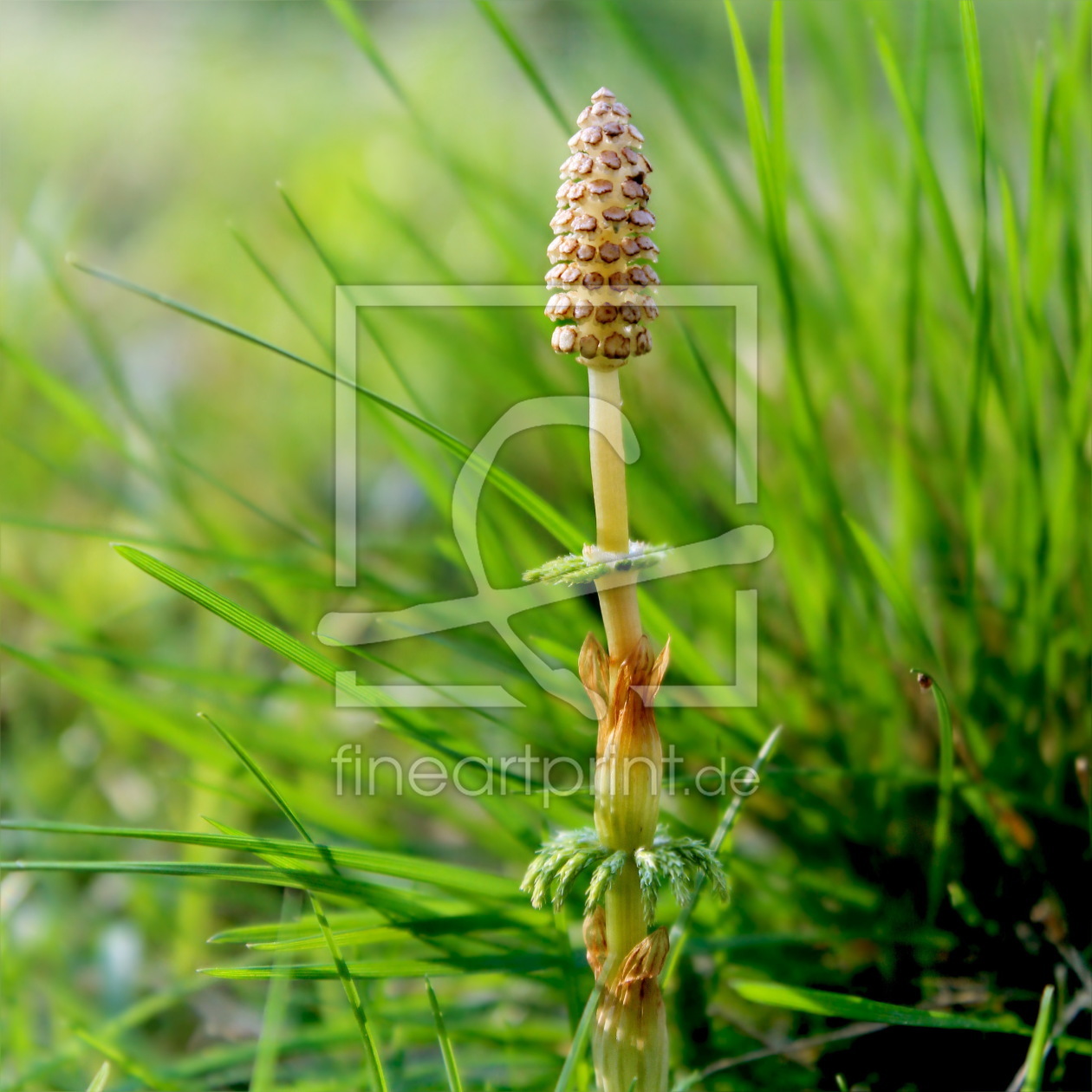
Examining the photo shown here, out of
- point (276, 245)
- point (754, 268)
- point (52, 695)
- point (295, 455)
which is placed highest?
point (276, 245)

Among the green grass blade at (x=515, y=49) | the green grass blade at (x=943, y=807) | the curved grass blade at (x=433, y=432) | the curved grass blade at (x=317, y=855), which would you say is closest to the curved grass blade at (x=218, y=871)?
the curved grass blade at (x=317, y=855)

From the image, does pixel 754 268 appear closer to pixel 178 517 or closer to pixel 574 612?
pixel 574 612

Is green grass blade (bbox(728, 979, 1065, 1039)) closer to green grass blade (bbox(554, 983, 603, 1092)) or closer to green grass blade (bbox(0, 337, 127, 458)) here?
green grass blade (bbox(554, 983, 603, 1092))

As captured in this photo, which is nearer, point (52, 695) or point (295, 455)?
point (52, 695)

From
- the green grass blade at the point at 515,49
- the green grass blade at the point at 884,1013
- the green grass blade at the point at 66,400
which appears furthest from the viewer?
the green grass blade at the point at 66,400

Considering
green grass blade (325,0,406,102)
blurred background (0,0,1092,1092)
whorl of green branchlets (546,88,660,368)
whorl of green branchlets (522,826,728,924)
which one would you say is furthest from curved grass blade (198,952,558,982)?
green grass blade (325,0,406,102)

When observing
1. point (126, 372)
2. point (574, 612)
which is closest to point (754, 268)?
point (574, 612)

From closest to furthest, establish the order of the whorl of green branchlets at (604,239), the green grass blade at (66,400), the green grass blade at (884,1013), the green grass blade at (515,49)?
1. the whorl of green branchlets at (604,239)
2. the green grass blade at (884,1013)
3. the green grass blade at (515,49)
4. the green grass blade at (66,400)

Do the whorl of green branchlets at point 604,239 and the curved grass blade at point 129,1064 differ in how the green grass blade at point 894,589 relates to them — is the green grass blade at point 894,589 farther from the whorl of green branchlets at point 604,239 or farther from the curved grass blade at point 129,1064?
the curved grass blade at point 129,1064
